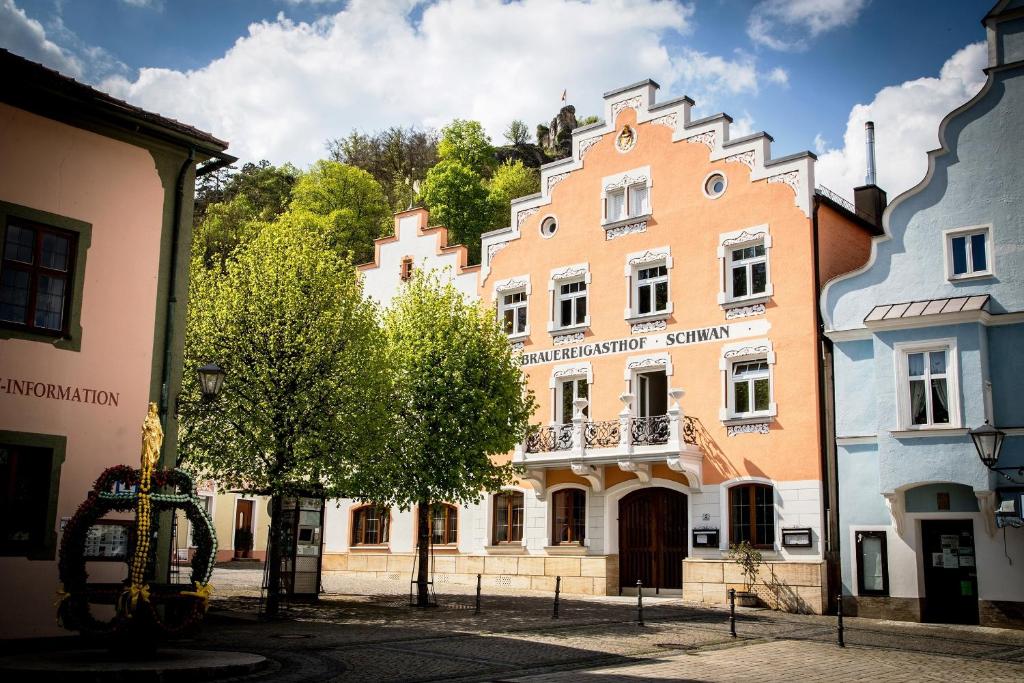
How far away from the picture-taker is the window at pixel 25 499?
1562 centimetres

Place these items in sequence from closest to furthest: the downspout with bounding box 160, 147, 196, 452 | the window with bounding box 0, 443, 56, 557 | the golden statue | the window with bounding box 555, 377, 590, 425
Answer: the golden statue < the window with bounding box 0, 443, 56, 557 < the downspout with bounding box 160, 147, 196, 452 < the window with bounding box 555, 377, 590, 425

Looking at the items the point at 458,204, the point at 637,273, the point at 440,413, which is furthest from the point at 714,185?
the point at 458,204

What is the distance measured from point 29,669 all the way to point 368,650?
5.43 meters

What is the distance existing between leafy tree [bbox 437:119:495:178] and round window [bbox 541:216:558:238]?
29674mm

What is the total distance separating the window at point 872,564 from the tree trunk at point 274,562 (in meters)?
13.6

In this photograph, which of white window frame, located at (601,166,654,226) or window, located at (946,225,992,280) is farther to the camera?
white window frame, located at (601,166,654,226)

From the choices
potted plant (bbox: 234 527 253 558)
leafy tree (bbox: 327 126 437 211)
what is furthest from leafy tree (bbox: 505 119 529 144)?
potted plant (bbox: 234 527 253 558)

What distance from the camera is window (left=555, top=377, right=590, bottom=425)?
30.1m

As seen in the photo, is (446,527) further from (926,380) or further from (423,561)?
(926,380)

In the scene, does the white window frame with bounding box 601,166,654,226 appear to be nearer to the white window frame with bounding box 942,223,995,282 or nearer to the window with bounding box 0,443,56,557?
the white window frame with bounding box 942,223,995,282

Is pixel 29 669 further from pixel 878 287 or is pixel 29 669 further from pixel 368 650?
pixel 878 287

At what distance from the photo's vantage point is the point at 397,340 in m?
24.8

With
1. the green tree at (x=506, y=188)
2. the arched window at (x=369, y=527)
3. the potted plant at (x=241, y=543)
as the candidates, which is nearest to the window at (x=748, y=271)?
the arched window at (x=369, y=527)

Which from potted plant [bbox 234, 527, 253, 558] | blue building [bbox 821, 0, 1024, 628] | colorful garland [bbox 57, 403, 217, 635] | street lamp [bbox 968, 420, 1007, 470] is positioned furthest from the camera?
potted plant [bbox 234, 527, 253, 558]
